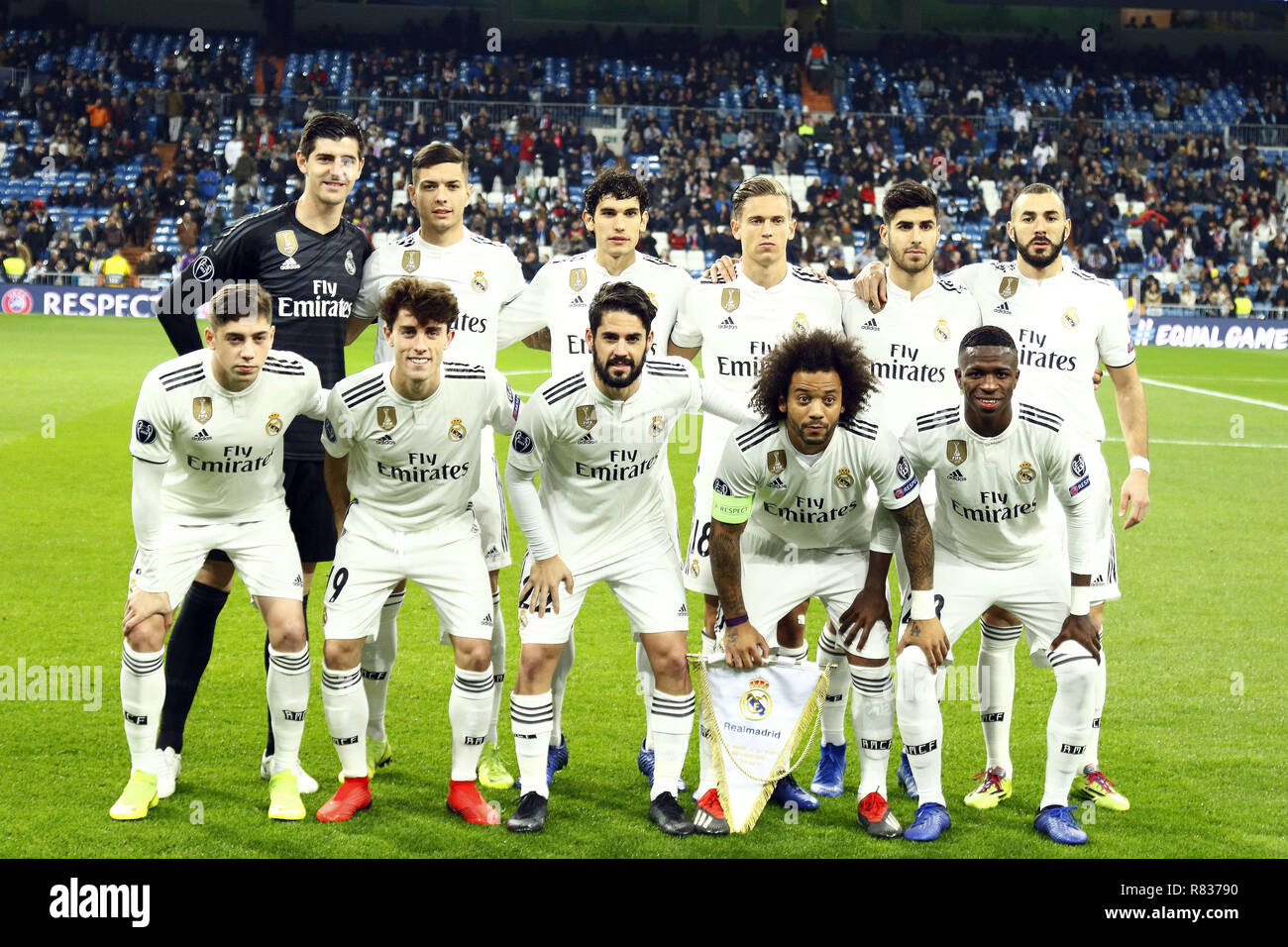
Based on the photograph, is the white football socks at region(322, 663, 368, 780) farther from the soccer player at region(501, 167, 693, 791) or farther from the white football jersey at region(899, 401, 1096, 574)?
the white football jersey at region(899, 401, 1096, 574)

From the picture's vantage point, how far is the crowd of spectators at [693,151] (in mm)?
31281

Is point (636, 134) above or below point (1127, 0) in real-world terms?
below

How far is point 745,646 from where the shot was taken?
16.8 ft

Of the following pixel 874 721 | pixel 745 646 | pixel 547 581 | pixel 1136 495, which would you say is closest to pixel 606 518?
pixel 547 581

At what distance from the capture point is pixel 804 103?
132 feet

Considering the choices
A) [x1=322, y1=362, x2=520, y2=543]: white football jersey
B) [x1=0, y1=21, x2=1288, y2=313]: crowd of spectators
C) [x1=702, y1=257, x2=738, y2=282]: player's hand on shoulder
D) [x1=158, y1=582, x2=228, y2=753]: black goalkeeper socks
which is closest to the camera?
[x1=322, y1=362, x2=520, y2=543]: white football jersey

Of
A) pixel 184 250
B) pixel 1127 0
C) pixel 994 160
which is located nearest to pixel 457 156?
pixel 184 250

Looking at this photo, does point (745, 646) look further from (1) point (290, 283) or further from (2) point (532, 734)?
(1) point (290, 283)

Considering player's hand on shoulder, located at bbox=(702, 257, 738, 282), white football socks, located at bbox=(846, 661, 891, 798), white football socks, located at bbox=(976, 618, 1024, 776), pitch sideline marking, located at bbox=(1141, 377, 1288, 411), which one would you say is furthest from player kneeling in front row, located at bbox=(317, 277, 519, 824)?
pitch sideline marking, located at bbox=(1141, 377, 1288, 411)

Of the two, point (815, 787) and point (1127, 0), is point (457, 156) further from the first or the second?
point (1127, 0)

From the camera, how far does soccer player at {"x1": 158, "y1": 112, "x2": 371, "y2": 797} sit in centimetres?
551

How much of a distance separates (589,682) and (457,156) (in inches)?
114

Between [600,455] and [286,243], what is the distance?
1.76m

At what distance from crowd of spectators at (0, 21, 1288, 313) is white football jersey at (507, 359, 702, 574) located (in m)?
23.4
